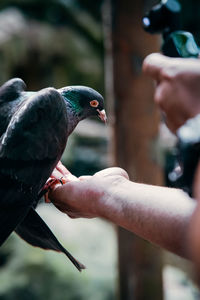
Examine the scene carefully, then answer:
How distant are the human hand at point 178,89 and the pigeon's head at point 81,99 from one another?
0.92 metres

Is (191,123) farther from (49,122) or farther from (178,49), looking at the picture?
(49,122)

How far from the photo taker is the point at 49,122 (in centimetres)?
169

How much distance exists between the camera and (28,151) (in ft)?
5.47

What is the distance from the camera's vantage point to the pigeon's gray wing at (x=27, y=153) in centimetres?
163

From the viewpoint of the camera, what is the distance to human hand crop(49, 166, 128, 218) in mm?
1446

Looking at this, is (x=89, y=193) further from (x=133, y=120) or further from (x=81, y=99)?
(x=133, y=120)

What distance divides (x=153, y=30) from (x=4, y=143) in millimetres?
716

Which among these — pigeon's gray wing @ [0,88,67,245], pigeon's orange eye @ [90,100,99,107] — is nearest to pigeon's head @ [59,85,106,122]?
pigeon's orange eye @ [90,100,99,107]

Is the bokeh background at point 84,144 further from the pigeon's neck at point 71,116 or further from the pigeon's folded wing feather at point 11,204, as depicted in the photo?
the pigeon's folded wing feather at point 11,204

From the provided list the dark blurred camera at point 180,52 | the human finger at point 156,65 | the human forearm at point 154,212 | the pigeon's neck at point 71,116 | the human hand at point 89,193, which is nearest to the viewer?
the dark blurred camera at point 180,52

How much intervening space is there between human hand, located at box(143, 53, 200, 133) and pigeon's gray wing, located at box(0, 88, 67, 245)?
76cm

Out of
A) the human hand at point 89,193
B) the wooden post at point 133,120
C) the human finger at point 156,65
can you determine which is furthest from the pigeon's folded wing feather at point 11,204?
the wooden post at point 133,120

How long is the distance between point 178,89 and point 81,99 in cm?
100

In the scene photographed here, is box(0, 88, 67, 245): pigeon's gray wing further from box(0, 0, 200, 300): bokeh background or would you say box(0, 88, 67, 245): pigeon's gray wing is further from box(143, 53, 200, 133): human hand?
box(0, 0, 200, 300): bokeh background
